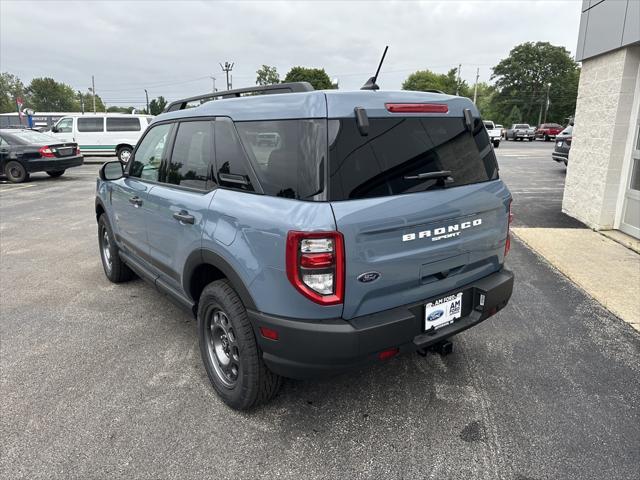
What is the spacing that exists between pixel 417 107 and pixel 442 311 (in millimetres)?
1172

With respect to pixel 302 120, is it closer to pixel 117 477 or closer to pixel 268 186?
pixel 268 186

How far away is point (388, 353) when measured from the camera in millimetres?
2377

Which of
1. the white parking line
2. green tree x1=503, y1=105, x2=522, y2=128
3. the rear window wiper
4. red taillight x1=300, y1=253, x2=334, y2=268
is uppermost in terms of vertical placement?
green tree x1=503, y1=105, x2=522, y2=128

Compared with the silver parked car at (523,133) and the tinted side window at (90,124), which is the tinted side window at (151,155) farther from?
the silver parked car at (523,133)

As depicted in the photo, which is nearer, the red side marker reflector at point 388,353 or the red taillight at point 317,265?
the red taillight at point 317,265

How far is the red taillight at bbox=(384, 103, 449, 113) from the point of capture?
8.00 feet

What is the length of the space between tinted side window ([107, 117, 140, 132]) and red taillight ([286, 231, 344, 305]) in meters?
18.6

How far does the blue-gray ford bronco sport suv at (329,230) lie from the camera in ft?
7.21

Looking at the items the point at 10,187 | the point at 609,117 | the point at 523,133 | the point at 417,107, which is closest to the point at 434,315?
the point at 417,107

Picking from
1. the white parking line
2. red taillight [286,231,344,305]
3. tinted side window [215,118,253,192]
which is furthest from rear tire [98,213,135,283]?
the white parking line

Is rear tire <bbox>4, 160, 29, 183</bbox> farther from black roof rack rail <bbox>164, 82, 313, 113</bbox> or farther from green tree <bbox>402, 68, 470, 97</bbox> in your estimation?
green tree <bbox>402, 68, 470, 97</bbox>

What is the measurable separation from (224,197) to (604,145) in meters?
6.61

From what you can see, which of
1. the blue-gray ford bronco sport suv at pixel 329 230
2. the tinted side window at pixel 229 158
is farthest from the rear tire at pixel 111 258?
the tinted side window at pixel 229 158

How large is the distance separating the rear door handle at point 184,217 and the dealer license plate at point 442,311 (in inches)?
60.7
